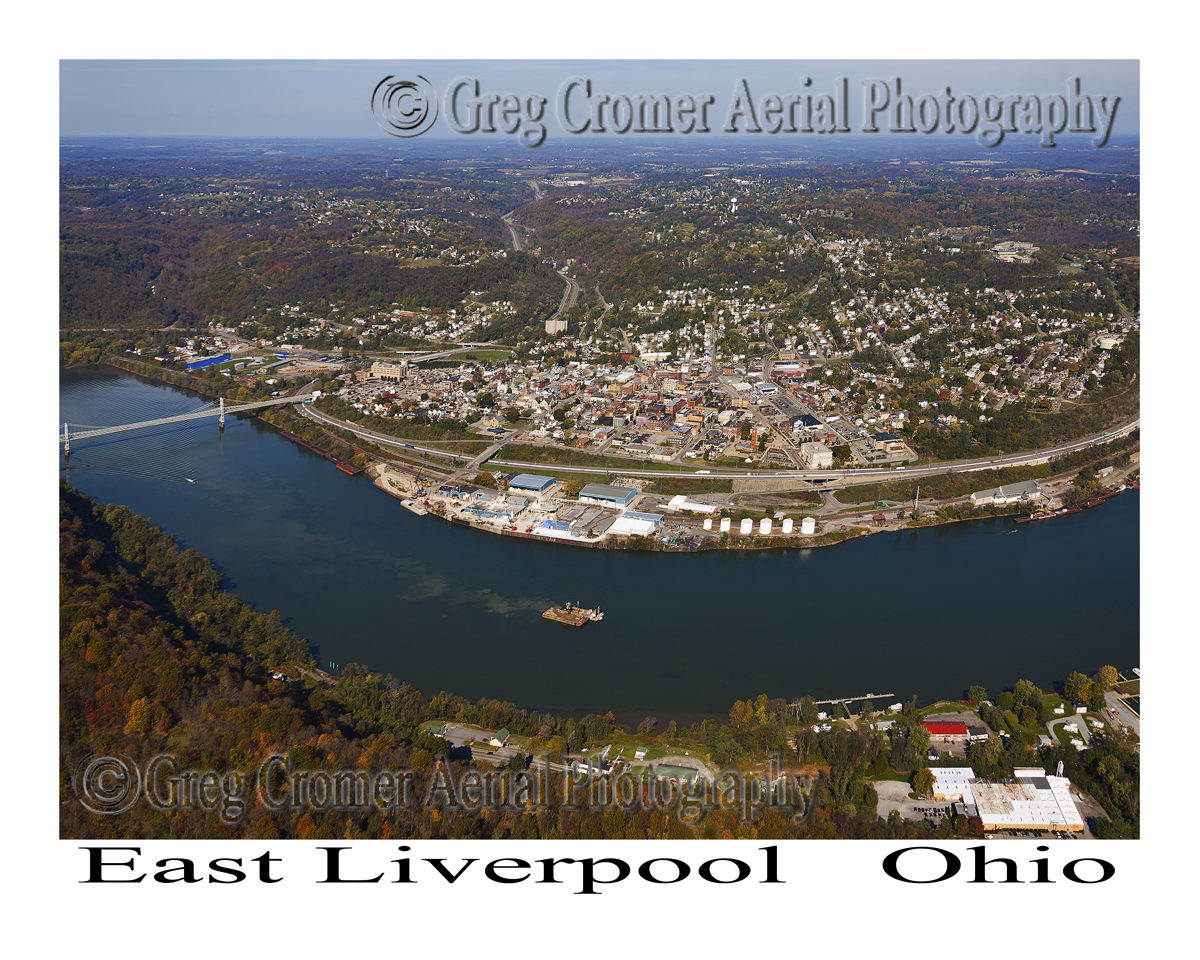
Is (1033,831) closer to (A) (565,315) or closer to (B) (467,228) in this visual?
(A) (565,315)

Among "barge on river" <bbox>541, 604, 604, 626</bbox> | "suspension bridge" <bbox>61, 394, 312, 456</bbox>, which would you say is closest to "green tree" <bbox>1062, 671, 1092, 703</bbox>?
"barge on river" <bbox>541, 604, 604, 626</bbox>

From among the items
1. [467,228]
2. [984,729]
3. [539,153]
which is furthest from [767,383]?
Answer: [539,153]

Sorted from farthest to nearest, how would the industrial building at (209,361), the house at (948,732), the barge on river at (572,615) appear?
the industrial building at (209,361), the barge on river at (572,615), the house at (948,732)

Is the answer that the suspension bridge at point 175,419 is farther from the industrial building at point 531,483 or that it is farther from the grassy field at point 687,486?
the grassy field at point 687,486

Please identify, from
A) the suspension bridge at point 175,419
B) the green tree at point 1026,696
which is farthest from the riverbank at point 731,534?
the suspension bridge at point 175,419

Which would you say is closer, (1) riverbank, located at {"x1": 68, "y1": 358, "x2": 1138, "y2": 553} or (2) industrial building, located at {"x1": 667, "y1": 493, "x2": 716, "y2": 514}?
(1) riverbank, located at {"x1": 68, "y1": 358, "x2": 1138, "y2": 553}

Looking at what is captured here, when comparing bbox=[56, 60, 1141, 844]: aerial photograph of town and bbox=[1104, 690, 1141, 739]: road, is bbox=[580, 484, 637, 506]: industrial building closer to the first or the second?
bbox=[56, 60, 1141, 844]: aerial photograph of town
